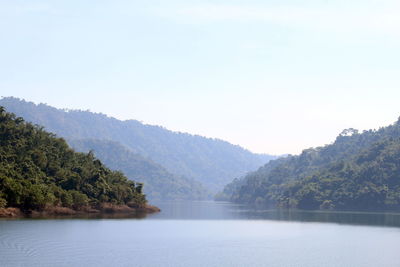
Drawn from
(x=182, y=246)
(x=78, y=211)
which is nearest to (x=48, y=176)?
(x=78, y=211)

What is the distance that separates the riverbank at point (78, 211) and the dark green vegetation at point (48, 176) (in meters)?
0.83

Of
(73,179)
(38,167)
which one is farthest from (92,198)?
(38,167)

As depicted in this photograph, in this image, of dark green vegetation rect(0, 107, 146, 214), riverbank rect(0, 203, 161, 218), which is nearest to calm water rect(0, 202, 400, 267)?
riverbank rect(0, 203, 161, 218)

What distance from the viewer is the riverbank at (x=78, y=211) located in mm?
A: 99312

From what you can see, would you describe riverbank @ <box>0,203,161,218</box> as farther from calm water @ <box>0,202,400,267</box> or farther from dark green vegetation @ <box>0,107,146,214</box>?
calm water @ <box>0,202,400,267</box>

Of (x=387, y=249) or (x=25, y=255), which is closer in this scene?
(x=25, y=255)

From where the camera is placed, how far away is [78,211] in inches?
4892

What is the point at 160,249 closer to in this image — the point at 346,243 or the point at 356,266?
the point at 356,266

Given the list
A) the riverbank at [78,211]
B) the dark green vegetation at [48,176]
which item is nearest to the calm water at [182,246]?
the riverbank at [78,211]

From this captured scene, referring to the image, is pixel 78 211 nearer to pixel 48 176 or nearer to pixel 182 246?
pixel 48 176

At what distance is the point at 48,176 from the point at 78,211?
32.8ft

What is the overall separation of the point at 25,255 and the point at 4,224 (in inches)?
1090

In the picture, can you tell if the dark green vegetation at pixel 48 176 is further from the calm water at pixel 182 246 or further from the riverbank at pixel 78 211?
the calm water at pixel 182 246

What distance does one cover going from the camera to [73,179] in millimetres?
129000
